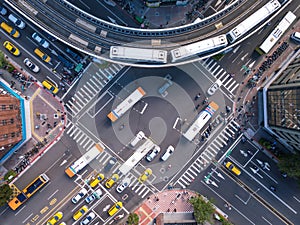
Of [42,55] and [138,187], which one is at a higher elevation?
[42,55]

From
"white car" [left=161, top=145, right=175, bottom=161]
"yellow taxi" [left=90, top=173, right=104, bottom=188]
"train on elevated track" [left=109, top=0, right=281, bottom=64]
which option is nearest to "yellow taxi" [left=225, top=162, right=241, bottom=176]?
"white car" [left=161, top=145, right=175, bottom=161]

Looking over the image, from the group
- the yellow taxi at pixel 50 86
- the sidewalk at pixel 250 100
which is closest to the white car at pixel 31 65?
the yellow taxi at pixel 50 86

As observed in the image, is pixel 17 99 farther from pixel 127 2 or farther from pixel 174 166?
pixel 174 166

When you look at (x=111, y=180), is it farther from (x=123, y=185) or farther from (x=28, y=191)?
(x=28, y=191)

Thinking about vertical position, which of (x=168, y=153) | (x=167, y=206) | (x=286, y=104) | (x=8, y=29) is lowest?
(x=167, y=206)

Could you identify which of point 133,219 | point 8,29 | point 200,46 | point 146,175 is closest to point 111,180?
point 146,175

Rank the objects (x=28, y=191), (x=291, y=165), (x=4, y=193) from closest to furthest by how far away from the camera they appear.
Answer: (x=4, y=193) → (x=291, y=165) → (x=28, y=191)
